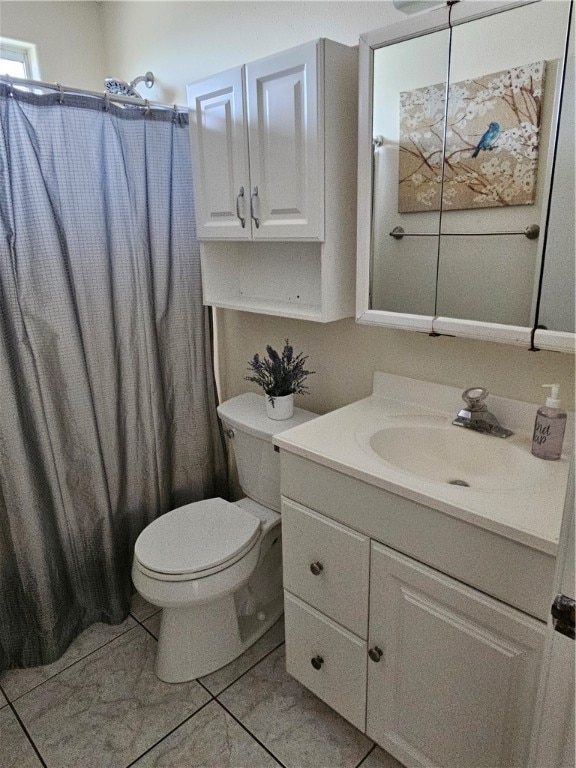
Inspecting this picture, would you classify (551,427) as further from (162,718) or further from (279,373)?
(162,718)

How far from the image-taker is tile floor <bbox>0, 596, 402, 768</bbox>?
1427 millimetres

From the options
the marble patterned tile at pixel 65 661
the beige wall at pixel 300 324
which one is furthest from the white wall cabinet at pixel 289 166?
the marble patterned tile at pixel 65 661

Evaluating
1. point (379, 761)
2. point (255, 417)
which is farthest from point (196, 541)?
point (379, 761)

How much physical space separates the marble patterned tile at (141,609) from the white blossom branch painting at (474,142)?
1.73m

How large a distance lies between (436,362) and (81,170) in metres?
1.29

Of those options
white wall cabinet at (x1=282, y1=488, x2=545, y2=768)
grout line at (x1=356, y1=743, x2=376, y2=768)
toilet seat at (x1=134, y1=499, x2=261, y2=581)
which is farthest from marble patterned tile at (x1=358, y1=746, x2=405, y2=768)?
toilet seat at (x1=134, y1=499, x2=261, y2=581)

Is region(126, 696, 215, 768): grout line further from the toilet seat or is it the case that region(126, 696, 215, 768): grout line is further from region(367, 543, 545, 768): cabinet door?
region(367, 543, 545, 768): cabinet door

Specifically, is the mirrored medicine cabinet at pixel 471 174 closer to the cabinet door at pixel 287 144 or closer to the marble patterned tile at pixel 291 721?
the cabinet door at pixel 287 144

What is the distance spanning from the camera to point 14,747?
4.80 feet

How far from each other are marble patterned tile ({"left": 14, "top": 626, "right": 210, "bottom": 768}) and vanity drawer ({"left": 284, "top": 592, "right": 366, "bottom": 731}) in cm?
38

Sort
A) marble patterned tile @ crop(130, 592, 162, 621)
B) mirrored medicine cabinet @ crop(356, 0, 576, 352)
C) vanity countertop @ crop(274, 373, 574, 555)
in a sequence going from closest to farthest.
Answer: vanity countertop @ crop(274, 373, 574, 555) → mirrored medicine cabinet @ crop(356, 0, 576, 352) → marble patterned tile @ crop(130, 592, 162, 621)

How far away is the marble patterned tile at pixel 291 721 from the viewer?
1429 millimetres

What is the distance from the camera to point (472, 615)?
1041 millimetres

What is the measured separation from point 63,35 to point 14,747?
271 centimetres
